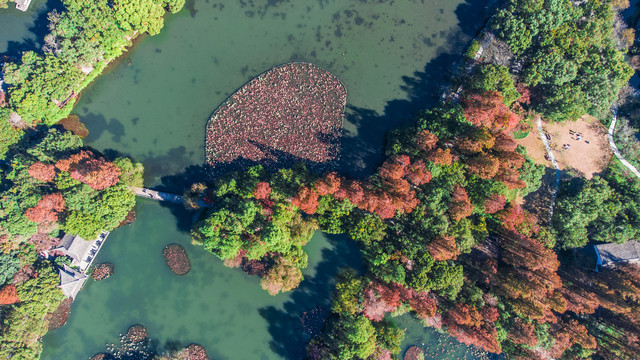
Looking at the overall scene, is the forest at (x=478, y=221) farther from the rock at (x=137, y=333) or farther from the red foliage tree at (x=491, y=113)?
the rock at (x=137, y=333)

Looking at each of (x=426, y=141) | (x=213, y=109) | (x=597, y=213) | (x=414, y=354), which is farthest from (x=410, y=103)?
(x=414, y=354)

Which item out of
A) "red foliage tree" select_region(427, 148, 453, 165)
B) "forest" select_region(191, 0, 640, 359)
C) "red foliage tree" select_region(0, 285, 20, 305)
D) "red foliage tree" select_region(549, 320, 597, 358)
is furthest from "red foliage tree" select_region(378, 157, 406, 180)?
"red foliage tree" select_region(0, 285, 20, 305)

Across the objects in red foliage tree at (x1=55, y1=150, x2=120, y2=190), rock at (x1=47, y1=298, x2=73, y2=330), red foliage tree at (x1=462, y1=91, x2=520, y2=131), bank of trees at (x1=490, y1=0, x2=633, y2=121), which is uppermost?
bank of trees at (x1=490, y1=0, x2=633, y2=121)

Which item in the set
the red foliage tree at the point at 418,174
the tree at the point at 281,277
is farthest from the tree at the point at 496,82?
the tree at the point at 281,277

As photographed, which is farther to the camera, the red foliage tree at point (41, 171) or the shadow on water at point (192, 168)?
the shadow on water at point (192, 168)

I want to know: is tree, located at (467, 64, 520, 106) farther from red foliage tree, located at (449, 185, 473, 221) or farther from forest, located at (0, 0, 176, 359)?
forest, located at (0, 0, 176, 359)

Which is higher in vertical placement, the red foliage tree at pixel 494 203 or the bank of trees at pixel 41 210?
the red foliage tree at pixel 494 203

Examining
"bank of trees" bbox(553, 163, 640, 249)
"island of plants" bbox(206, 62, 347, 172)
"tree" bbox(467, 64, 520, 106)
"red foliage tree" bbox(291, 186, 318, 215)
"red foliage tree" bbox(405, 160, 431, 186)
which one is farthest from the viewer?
"island of plants" bbox(206, 62, 347, 172)
